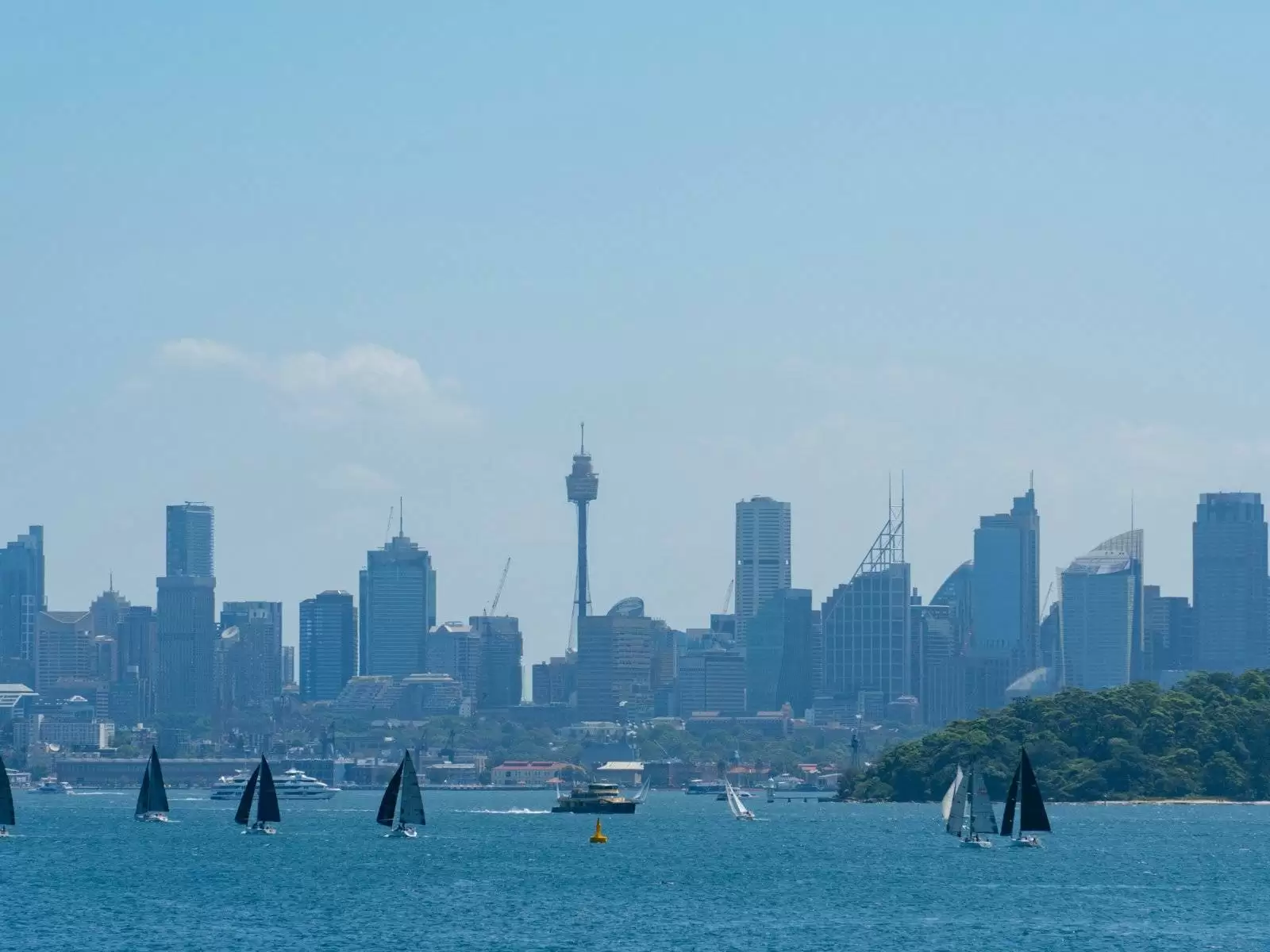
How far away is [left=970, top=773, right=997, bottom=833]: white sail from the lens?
184875 millimetres

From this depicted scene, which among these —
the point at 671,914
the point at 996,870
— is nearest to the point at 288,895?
the point at 671,914

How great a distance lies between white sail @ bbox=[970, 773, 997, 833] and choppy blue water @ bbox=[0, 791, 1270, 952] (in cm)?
267

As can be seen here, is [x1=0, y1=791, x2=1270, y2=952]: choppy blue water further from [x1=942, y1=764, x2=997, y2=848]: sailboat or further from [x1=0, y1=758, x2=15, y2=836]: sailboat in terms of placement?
[x1=0, y1=758, x2=15, y2=836]: sailboat

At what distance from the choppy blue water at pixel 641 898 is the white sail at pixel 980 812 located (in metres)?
2.67

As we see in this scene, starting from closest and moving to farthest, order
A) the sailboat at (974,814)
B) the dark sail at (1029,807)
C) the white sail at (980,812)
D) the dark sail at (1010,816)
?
the dark sail at (1029,807) → the white sail at (980,812) → the sailboat at (974,814) → the dark sail at (1010,816)

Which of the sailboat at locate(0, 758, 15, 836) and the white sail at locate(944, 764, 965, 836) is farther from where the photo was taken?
the white sail at locate(944, 764, 965, 836)

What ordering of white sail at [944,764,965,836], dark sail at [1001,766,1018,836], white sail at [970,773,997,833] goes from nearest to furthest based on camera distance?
white sail at [970,773,997,833] < dark sail at [1001,766,1018,836] < white sail at [944,764,965,836]

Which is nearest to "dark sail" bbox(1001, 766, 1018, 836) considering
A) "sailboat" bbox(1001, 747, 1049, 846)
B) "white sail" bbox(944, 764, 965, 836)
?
"sailboat" bbox(1001, 747, 1049, 846)

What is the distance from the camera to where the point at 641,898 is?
143 m

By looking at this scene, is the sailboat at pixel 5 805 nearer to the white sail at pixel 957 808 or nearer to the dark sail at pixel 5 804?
the dark sail at pixel 5 804

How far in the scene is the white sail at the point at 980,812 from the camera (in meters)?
185

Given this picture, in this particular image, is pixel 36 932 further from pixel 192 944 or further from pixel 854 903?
pixel 854 903

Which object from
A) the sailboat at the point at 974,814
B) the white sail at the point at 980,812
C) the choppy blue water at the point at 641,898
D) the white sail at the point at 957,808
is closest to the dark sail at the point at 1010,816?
the sailboat at the point at 974,814

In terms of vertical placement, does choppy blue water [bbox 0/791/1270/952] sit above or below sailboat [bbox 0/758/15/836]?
below
